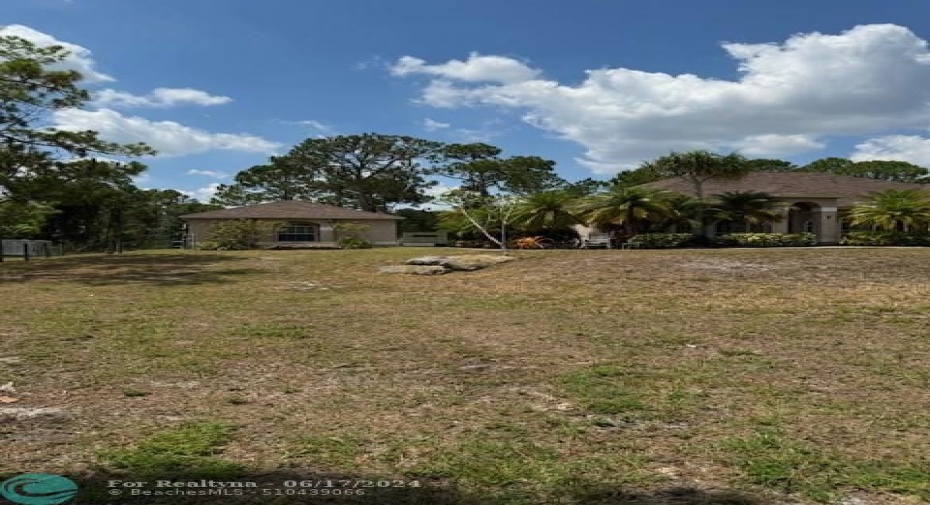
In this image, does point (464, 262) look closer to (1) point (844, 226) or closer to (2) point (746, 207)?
(2) point (746, 207)

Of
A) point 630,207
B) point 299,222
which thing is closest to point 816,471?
point 630,207

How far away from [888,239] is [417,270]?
21.6 meters

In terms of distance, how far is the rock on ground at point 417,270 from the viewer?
18469 mm

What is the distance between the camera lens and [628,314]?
34.9 feet

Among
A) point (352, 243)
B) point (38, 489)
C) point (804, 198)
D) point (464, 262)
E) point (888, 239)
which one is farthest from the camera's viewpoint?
point (352, 243)

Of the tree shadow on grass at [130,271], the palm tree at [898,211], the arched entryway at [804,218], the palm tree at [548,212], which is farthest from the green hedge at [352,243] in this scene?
the palm tree at [898,211]

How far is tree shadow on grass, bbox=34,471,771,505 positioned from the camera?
3314 millimetres

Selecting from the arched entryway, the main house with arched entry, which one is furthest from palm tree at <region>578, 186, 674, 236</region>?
the arched entryway

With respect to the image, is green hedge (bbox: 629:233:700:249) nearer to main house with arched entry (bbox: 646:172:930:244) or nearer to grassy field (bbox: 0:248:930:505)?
main house with arched entry (bbox: 646:172:930:244)

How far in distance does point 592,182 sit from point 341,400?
61.7m

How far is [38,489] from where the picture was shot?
11.2ft

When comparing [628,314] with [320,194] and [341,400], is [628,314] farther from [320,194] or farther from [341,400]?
[320,194]

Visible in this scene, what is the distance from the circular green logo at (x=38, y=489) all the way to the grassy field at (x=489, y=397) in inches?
4.0

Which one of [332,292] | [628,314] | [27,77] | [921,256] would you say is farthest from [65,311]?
[921,256]
